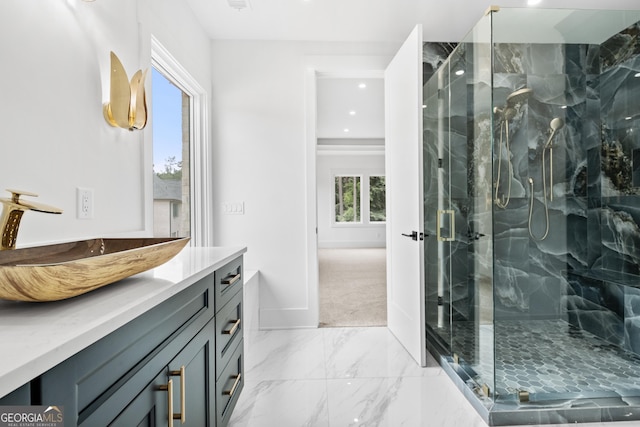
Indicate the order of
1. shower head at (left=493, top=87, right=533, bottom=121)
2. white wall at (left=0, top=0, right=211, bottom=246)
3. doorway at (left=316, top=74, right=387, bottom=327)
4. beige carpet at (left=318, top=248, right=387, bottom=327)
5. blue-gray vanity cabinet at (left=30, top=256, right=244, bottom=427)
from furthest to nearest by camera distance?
1. doorway at (left=316, top=74, right=387, bottom=327)
2. beige carpet at (left=318, top=248, right=387, bottom=327)
3. shower head at (left=493, top=87, right=533, bottom=121)
4. white wall at (left=0, top=0, right=211, bottom=246)
5. blue-gray vanity cabinet at (left=30, top=256, right=244, bottom=427)

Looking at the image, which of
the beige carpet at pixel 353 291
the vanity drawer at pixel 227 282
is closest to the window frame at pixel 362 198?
the beige carpet at pixel 353 291

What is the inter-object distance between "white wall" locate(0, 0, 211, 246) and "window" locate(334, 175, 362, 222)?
7.45 m

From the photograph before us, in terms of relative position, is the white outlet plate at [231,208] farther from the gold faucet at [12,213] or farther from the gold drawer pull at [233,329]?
the gold faucet at [12,213]

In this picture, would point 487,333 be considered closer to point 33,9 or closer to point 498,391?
point 498,391

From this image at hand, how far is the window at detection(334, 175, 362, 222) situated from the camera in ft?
30.1

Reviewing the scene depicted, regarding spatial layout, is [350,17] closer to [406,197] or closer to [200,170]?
[406,197]

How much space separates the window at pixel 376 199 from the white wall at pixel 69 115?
7.67 metres

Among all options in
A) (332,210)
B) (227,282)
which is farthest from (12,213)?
(332,210)

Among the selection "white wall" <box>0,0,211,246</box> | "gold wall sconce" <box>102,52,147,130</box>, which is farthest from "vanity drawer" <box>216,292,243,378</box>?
"gold wall sconce" <box>102,52,147,130</box>

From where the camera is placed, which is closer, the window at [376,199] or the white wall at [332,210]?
the white wall at [332,210]

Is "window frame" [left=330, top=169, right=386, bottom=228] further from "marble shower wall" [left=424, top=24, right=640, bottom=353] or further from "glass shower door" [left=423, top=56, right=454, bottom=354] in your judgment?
"glass shower door" [left=423, top=56, right=454, bottom=354]

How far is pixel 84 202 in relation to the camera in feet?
4.45

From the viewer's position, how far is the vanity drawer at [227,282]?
1.35 m

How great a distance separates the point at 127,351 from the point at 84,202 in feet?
3.05
